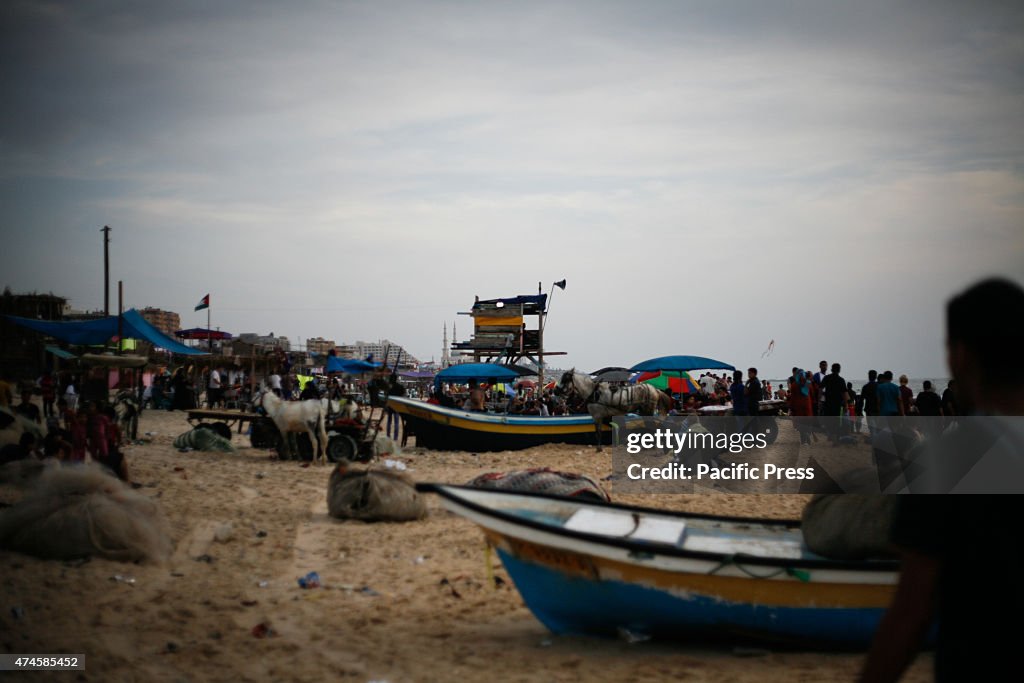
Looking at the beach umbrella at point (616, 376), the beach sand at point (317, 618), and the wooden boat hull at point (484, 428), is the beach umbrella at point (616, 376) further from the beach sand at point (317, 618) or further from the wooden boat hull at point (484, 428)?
the beach sand at point (317, 618)

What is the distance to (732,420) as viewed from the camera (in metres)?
17.2

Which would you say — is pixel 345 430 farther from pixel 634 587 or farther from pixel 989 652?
pixel 989 652

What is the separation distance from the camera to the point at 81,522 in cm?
693

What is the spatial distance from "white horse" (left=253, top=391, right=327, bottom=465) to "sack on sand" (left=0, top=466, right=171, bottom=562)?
6969 millimetres

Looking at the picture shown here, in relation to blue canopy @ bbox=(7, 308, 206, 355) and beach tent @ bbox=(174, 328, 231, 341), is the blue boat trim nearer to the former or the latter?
blue canopy @ bbox=(7, 308, 206, 355)

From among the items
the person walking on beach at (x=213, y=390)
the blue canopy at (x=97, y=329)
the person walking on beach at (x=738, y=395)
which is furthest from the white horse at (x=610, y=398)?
the person walking on beach at (x=213, y=390)

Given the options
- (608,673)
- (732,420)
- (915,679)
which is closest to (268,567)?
(608,673)

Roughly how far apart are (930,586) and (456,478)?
1181cm

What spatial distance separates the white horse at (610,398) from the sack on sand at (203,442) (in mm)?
8414

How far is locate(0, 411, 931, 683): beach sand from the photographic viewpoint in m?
4.96

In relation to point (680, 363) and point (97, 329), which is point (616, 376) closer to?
point (680, 363)

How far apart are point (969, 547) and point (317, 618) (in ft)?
17.8

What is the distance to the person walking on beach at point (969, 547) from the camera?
1.74m

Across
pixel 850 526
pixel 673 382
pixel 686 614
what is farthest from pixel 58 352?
pixel 850 526
